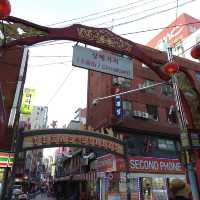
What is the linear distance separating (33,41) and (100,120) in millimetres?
21307

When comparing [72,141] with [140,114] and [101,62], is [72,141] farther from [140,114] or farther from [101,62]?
[140,114]

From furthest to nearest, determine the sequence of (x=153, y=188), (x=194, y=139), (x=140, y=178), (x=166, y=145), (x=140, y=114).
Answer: (x=166, y=145)
(x=140, y=114)
(x=153, y=188)
(x=140, y=178)
(x=194, y=139)

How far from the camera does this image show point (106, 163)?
2462 centimetres

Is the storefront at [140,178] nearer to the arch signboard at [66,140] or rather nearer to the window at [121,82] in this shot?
the arch signboard at [66,140]

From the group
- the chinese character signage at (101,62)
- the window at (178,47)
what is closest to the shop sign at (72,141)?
the chinese character signage at (101,62)

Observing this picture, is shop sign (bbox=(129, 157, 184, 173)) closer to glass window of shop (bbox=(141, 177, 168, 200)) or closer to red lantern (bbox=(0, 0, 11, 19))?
glass window of shop (bbox=(141, 177, 168, 200))

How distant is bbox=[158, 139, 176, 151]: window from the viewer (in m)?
28.3

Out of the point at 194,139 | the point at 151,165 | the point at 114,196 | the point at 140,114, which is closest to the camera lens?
the point at 194,139

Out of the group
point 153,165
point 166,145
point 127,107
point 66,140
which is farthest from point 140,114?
point 66,140

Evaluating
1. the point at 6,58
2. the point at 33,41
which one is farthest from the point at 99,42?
the point at 6,58

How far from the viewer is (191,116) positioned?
10.3m

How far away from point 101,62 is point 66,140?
6228 millimetres

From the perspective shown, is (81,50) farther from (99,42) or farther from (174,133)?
(174,133)

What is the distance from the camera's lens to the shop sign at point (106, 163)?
23011 millimetres
